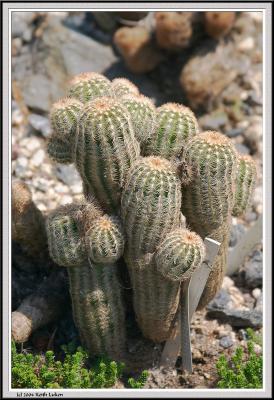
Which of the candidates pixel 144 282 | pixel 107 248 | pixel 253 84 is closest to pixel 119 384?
pixel 144 282

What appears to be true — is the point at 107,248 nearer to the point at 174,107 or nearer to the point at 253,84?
the point at 174,107

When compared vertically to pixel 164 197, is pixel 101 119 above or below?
above

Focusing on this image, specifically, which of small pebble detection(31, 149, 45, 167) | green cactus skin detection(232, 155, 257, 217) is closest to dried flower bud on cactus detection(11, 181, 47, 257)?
green cactus skin detection(232, 155, 257, 217)

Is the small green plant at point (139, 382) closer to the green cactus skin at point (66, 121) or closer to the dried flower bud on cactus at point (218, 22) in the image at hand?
the green cactus skin at point (66, 121)

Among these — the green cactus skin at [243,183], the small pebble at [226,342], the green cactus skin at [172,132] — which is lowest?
the small pebble at [226,342]

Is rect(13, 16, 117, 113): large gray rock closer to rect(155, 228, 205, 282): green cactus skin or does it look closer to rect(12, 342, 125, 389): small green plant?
rect(12, 342, 125, 389): small green plant

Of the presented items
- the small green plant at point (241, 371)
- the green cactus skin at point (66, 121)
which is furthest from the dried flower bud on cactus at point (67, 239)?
the small green plant at point (241, 371)

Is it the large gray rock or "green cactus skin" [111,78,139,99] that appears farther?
the large gray rock
